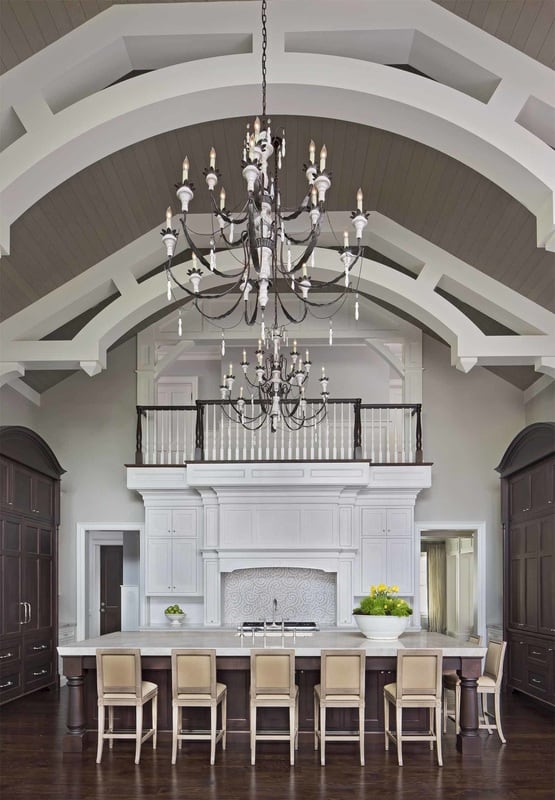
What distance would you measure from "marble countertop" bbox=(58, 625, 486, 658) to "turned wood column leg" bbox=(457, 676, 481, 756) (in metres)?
0.29

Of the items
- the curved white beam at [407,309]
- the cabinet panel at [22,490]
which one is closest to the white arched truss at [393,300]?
the curved white beam at [407,309]

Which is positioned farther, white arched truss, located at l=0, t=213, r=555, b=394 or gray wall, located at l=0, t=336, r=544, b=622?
gray wall, located at l=0, t=336, r=544, b=622

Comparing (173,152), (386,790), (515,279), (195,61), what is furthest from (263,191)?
(515,279)

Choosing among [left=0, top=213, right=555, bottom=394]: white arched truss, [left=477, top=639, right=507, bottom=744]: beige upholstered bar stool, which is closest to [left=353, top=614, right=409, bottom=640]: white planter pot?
[left=477, top=639, right=507, bottom=744]: beige upholstered bar stool

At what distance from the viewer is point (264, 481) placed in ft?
37.9

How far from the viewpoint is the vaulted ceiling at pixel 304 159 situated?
5.94 metres

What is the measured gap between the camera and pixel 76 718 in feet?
24.2

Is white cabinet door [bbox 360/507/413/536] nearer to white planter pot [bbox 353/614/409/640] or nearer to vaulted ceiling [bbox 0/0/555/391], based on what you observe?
vaulted ceiling [bbox 0/0/555/391]

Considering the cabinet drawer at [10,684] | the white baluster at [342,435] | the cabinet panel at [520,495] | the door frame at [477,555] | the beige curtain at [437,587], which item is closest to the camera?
the cabinet drawer at [10,684]

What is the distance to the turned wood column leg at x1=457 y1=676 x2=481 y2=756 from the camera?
727cm

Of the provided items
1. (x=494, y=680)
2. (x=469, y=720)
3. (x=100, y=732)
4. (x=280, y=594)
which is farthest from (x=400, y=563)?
(x=100, y=732)

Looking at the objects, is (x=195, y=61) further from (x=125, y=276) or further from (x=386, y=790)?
(x=386, y=790)

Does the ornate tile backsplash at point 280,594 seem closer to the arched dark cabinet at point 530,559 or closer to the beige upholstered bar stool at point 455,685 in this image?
the arched dark cabinet at point 530,559

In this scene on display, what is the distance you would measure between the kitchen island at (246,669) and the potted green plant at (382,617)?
101 millimetres
